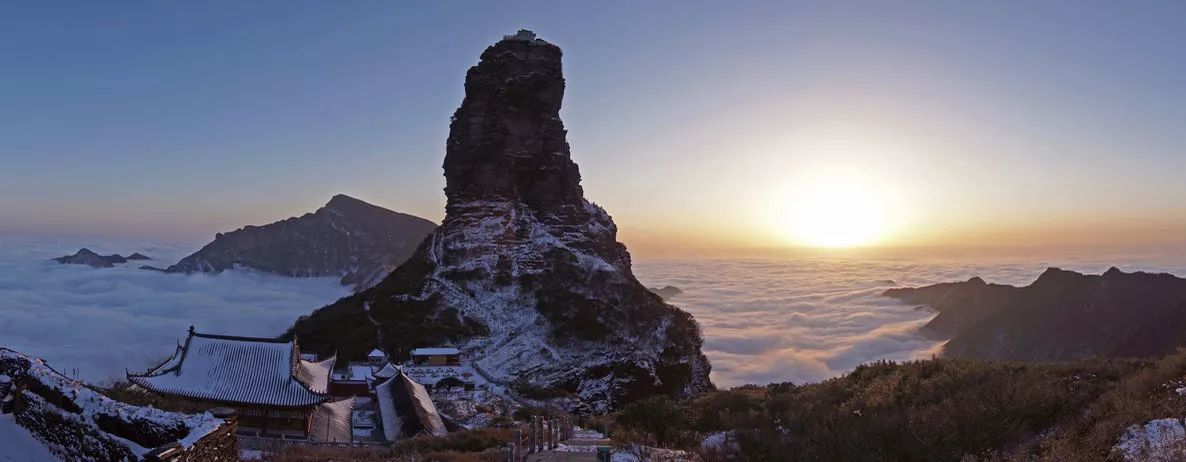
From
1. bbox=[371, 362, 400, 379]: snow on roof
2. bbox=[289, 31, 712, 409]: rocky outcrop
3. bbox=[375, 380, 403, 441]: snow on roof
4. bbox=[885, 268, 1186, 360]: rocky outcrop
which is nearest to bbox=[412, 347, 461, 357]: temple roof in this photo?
bbox=[289, 31, 712, 409]: rocky outcrop

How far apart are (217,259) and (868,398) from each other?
218848mm

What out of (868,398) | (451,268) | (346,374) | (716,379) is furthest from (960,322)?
(868,398)

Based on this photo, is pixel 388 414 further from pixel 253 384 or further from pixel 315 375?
pixel 253 384

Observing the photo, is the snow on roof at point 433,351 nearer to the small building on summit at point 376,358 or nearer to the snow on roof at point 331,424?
the small building on summit at point 376,358

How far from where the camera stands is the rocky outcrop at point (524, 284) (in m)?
53.8

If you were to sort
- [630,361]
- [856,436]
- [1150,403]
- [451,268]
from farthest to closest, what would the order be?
1. [451,268]
2. [630,361]
3. [856,436]
4. [1150,403]

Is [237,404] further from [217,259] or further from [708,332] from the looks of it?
[217,259]

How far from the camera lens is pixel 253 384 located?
2783 cm

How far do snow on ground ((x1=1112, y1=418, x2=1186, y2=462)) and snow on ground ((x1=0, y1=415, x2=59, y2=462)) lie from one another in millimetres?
15812

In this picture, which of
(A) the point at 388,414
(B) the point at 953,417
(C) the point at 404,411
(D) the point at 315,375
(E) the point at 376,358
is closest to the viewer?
(B) the point at 953,417

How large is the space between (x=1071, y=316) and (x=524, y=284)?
7135cm

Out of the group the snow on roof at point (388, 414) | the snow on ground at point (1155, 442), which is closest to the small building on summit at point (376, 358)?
the snow on roof at point (388, 414)

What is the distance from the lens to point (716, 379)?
83.6m

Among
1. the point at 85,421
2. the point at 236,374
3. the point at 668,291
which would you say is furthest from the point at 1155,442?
the point at 668,291
